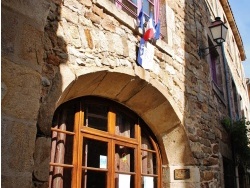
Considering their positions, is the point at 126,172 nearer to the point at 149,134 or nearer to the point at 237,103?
the point at 149,134

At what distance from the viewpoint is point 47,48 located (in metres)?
2.33

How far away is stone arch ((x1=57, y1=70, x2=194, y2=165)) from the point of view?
10.0ft

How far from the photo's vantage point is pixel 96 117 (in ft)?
10.6

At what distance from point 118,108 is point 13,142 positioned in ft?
7.28

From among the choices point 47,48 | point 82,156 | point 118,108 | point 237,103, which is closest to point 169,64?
point 118,108

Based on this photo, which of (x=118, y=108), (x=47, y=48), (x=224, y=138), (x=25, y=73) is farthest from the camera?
(x=224, y=138)

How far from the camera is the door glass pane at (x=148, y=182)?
350cm

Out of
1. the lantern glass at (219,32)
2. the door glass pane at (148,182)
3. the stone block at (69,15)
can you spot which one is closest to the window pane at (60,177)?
the door glass pane at (148,182)

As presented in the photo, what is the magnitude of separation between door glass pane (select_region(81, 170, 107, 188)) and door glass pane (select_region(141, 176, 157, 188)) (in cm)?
61

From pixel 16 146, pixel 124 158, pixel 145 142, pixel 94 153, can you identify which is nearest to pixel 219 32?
pixel 145 142

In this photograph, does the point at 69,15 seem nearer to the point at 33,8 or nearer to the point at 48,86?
the point at 48,86

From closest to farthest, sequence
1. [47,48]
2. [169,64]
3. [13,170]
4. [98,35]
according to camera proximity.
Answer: [13,170] → [47,48] → [98,35] → [169,64]

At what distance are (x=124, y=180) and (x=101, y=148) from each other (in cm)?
46

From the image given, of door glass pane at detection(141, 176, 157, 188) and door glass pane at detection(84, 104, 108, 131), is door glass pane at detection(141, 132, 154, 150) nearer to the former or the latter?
door glass pane at detection(141, 176, 157, 188)
